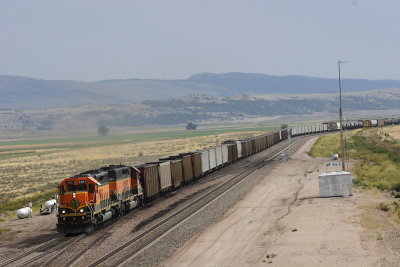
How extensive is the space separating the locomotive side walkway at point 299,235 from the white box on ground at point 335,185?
80 centimetres

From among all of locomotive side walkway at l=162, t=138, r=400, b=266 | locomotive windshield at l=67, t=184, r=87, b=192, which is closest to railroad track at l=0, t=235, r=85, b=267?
locomotive windshield at l=67, t=184, r=87, b=192

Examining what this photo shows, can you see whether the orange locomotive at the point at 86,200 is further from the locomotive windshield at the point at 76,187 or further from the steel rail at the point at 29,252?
the steel rail at the point at 29,252

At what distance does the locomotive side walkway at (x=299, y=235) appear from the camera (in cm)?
2497

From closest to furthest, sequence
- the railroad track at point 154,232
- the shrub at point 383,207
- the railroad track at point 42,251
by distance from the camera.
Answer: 1. the railroad track at point 154,232
2. the railroad track at point 42,251
3. the shrub at point 383,207

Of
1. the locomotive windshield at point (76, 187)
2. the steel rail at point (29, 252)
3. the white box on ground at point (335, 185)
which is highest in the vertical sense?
the locomotive windshield at point (76, 187)

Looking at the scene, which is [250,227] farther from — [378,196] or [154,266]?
[378,196]

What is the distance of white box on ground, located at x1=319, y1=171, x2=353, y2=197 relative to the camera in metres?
41.6

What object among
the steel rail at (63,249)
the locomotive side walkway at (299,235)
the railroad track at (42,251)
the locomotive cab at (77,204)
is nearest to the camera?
the locomotive side walkway at (299,235)

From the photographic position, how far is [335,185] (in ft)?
138

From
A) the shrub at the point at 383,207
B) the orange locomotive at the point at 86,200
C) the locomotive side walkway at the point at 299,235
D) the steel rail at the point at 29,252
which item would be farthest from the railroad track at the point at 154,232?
the shrub at the point at 383,207

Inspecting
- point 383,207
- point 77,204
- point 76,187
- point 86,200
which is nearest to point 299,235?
point 383,207

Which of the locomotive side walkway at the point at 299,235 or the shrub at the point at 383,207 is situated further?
the shrub at the point at 383,207

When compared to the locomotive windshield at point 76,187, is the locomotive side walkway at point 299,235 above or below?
below

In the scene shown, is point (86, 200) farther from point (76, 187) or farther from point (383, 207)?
point (383, 207)
